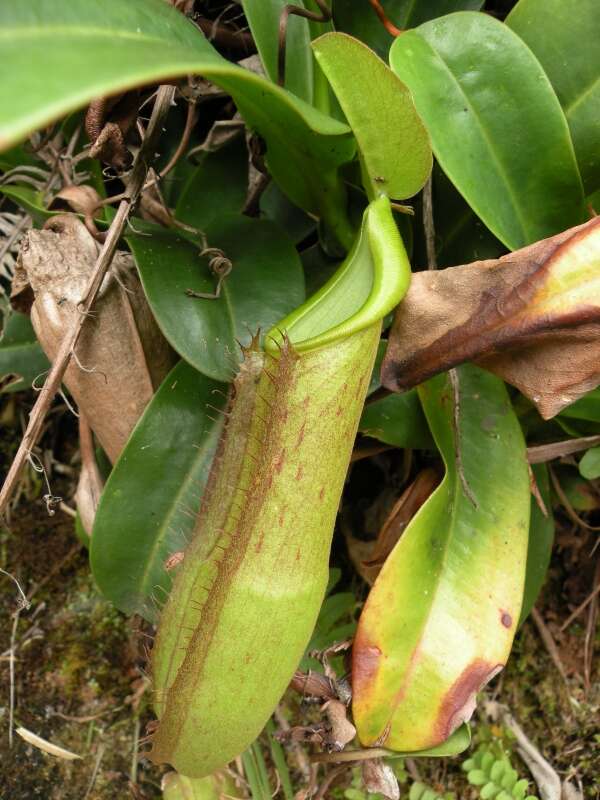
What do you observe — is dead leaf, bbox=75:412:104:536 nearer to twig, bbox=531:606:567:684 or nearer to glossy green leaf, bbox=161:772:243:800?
glossy green leaf, bbox=161:772:243:800

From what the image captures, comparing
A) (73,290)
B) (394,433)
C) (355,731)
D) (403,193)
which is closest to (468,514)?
(394,433)

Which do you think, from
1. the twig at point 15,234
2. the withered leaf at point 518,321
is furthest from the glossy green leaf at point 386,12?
the twig at point 15,234

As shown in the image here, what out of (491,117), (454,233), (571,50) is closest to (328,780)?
(454,233)

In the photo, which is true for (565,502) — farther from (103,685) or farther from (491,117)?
(103,685)

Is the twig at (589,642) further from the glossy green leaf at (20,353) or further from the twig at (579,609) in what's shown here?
the glossy green leaf at (20,353)

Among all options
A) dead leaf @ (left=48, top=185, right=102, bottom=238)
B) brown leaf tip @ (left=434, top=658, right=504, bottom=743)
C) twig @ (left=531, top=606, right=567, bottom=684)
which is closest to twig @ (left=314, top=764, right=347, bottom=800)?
brown leaf tip @ (left=434, top=658, right=504, bottom=743)

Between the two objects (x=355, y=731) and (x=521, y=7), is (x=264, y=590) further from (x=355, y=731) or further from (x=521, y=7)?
(x=521, y=7)
